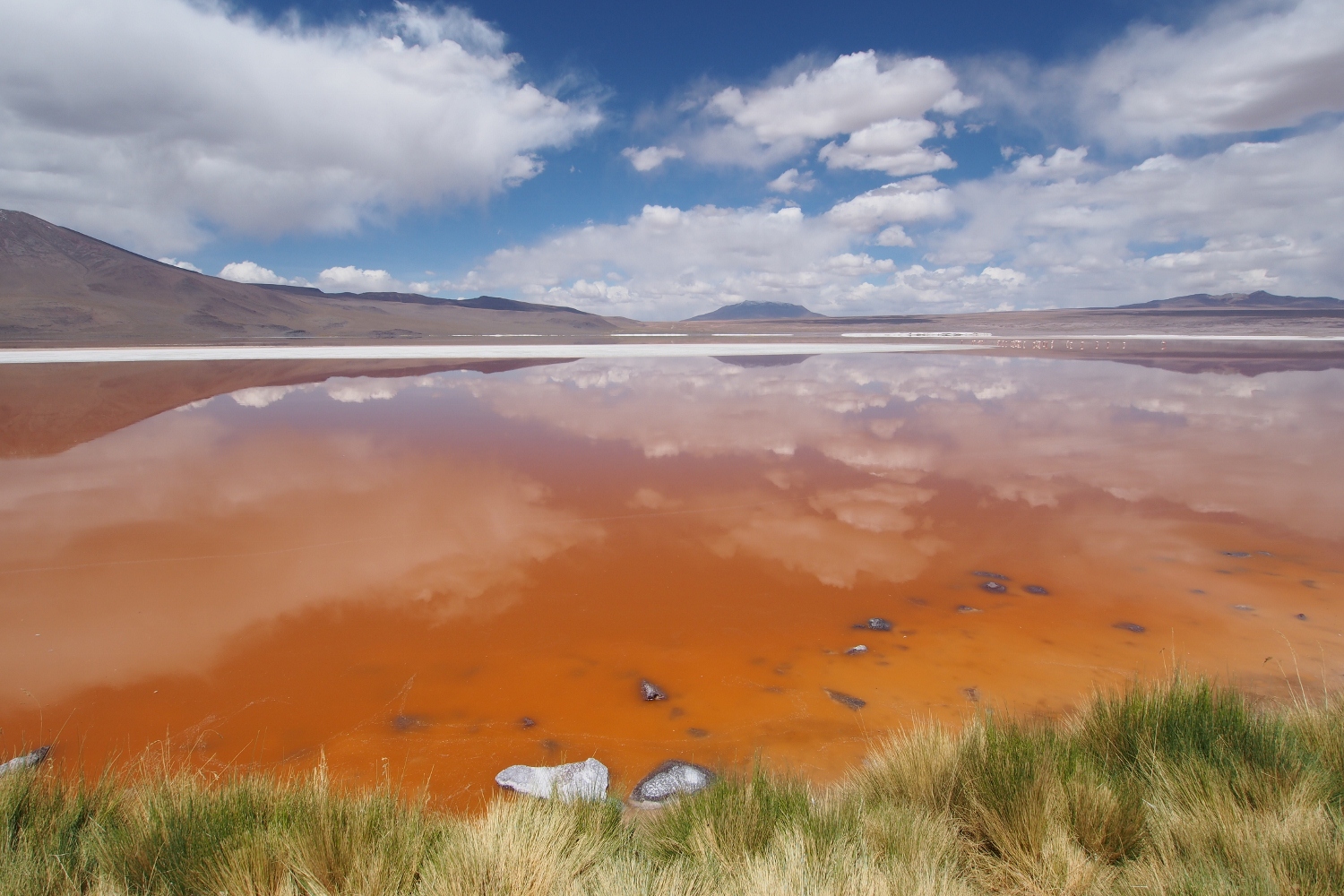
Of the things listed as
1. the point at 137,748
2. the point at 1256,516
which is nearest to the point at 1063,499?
the point at 1256,516

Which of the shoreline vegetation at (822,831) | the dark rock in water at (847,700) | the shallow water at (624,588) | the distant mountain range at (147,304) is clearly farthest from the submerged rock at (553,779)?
the distant mountain range at (147,304)

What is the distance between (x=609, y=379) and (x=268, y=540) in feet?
40.4

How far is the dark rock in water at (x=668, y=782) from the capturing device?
2742mm

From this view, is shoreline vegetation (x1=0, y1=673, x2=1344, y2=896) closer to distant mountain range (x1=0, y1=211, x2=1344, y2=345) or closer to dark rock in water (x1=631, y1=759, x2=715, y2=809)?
dark rock in water (x1=631, y1=759, x2=715, y2=809)

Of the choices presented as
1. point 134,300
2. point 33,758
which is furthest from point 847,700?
point 134,300

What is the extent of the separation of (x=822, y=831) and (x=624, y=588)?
2685 mm

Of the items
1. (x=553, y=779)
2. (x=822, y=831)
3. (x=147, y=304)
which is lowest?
(x=553, y=779)

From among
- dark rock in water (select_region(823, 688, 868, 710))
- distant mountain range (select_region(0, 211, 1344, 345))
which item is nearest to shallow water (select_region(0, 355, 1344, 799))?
dark rock in water (select_region(823, 688, 868, 710))

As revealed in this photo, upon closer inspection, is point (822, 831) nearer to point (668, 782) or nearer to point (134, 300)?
point (668, 782)

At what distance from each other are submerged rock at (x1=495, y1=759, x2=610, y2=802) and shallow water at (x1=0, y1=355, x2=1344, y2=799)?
0.11 metres

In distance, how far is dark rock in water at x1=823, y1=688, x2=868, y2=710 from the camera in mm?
3369

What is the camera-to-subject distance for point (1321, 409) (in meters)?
11.9

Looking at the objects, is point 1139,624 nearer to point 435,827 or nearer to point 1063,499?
point 1063,499

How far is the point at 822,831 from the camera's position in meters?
2.13
